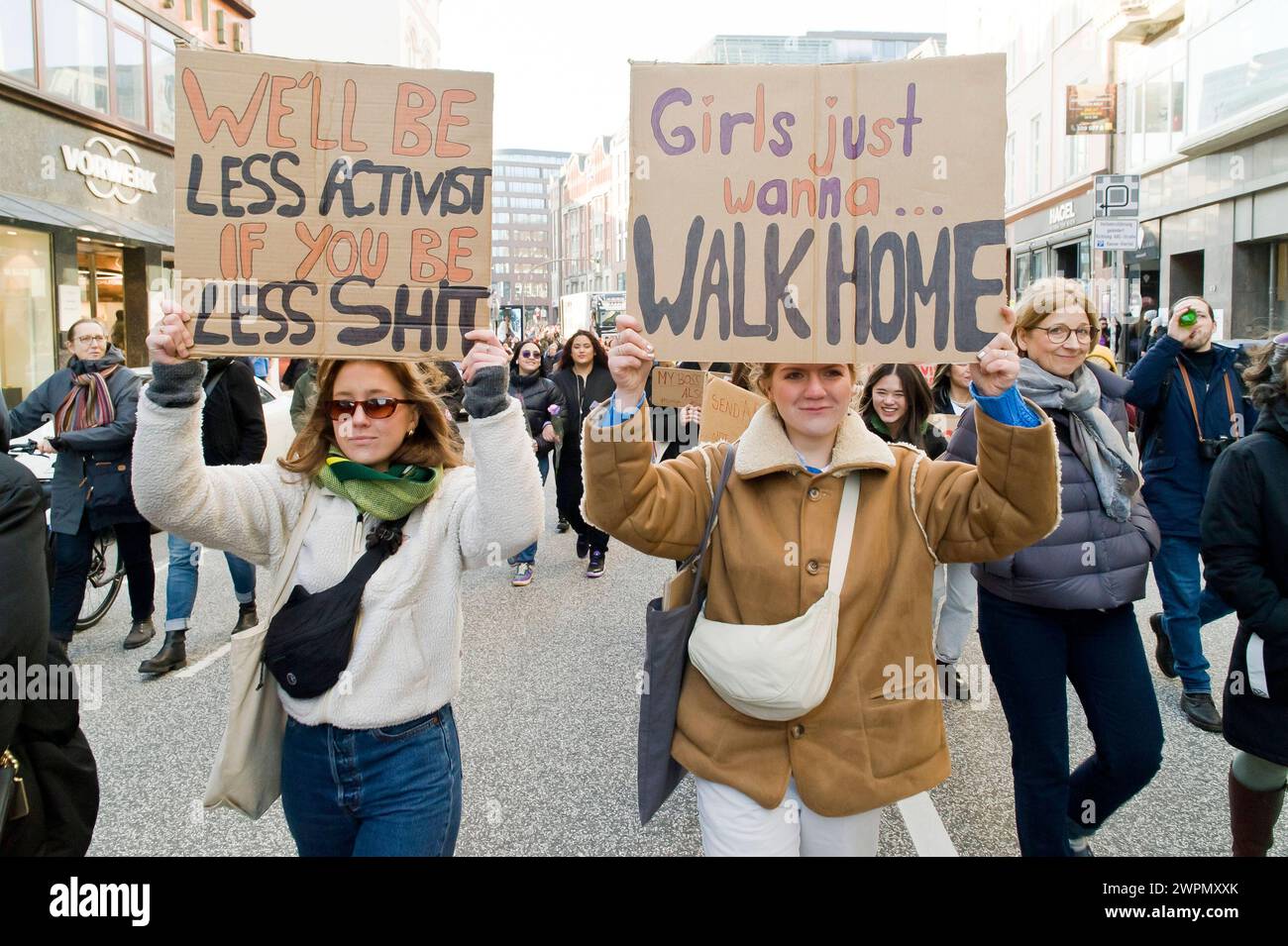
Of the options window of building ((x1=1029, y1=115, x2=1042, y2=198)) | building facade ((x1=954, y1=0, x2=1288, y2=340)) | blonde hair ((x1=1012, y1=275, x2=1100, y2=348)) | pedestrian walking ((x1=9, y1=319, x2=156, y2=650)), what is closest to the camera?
blonde hair ((x1=1012, y1=275, x2=1100, y2=348))

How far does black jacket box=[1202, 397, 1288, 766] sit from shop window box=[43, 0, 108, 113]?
20.4 m

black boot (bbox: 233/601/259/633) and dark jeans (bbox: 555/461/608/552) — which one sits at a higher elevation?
dark jeans (bbox: 555/461/608/552)

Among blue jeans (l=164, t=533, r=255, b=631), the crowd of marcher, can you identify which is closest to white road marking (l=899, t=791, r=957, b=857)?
the crowd of marcher

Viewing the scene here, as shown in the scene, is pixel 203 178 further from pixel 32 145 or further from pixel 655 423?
pixel 32 145

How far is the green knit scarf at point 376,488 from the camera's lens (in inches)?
98.0

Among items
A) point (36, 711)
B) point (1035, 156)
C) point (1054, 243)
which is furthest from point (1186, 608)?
point (1035, 156)

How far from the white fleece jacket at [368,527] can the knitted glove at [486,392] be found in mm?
22

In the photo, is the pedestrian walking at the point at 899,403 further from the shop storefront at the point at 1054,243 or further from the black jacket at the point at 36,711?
the shop storefront at the point at 1054,243

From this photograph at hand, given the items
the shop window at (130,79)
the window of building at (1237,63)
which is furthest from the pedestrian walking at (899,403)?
the shop window at (130,79)

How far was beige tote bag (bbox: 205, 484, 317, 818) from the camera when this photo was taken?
2.44m

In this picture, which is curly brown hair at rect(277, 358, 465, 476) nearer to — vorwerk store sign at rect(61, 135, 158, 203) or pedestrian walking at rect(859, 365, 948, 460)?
pedestrian walking at rect(859, 365, 948, 460)

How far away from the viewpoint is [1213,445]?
17.7 ft

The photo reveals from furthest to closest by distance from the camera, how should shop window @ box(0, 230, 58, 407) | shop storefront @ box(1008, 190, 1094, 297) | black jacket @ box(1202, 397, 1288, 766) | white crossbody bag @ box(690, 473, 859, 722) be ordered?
shop storefront @ box(1008, 190, 1094, 297) < shop window @ box(0, 230, 58, 407) < black jacket @ box(1202, 397, 1288, 766) < white crossbody bag @ box(690, 473, 859, 722)

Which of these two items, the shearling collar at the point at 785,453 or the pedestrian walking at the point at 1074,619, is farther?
the pedestrian walking at the point at 1074,619
